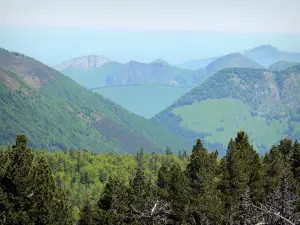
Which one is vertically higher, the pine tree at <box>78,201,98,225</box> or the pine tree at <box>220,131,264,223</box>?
the pine tree at <box>220,131,264,223</box>

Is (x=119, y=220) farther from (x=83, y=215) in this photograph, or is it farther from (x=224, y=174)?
(x=224, y=174)

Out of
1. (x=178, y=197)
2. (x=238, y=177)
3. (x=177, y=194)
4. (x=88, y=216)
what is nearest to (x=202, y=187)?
(x=177, y=194)

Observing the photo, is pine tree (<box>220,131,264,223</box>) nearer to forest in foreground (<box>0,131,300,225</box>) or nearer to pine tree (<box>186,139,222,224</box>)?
forest in foreground (<box>0,131,300,225</box>)

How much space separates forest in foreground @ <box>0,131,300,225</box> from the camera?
1244 inches

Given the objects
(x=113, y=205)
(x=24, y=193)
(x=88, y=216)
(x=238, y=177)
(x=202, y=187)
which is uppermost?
(x=24, y=193)

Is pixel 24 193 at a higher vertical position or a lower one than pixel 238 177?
higher

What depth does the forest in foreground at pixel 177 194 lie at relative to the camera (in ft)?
104

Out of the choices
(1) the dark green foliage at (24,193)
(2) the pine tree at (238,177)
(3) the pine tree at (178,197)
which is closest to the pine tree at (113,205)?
(1) the dark green foliage at (24,193)

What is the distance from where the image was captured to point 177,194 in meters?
43.9

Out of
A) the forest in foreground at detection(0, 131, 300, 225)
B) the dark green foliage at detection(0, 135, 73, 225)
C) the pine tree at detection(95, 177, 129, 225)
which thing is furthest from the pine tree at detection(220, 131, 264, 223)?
the dark green foliage at detection(0, 135, 73, 225)

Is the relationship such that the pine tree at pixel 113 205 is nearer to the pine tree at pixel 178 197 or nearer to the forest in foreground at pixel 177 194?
the forest in foreground at pixel 177 194

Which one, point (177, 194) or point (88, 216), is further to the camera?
point (177, 194)

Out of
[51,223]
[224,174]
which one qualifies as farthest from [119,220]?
[224,174]

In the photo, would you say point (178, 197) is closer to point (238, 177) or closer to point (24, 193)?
point (238, 177)
